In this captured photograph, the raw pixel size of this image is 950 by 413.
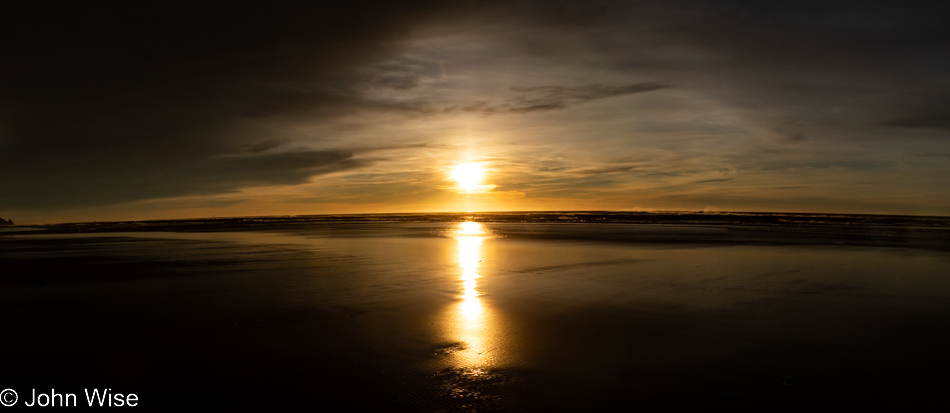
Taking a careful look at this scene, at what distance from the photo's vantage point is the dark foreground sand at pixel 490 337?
5.47m

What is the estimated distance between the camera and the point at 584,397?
5.34 m

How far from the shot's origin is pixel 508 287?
12.2 meters

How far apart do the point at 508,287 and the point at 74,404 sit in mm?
8407

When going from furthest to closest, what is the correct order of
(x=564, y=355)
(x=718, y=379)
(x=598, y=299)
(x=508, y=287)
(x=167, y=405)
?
(x=508, y=287) < (x=598, y=299) < (x=564, y=355) < (x=718, y=379) < (x=167, y=405)

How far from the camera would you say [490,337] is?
7.69 meters

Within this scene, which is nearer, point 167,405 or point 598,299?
point 167,405

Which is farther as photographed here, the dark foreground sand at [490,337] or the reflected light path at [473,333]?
the reflected light path at [473,333]

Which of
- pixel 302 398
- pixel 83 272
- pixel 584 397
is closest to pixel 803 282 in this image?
pixel 584 397

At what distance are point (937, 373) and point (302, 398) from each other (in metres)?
7.08

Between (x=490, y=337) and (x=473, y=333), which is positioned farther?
(x=473, y=333)

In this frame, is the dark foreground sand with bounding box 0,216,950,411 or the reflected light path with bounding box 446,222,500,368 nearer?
the dark foreground sand with bounding box 0,216,950,411

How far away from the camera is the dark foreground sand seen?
547 cm

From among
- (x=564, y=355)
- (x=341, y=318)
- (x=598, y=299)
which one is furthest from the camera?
(x=598, y=299)

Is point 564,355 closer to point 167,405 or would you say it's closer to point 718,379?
point 718,379
